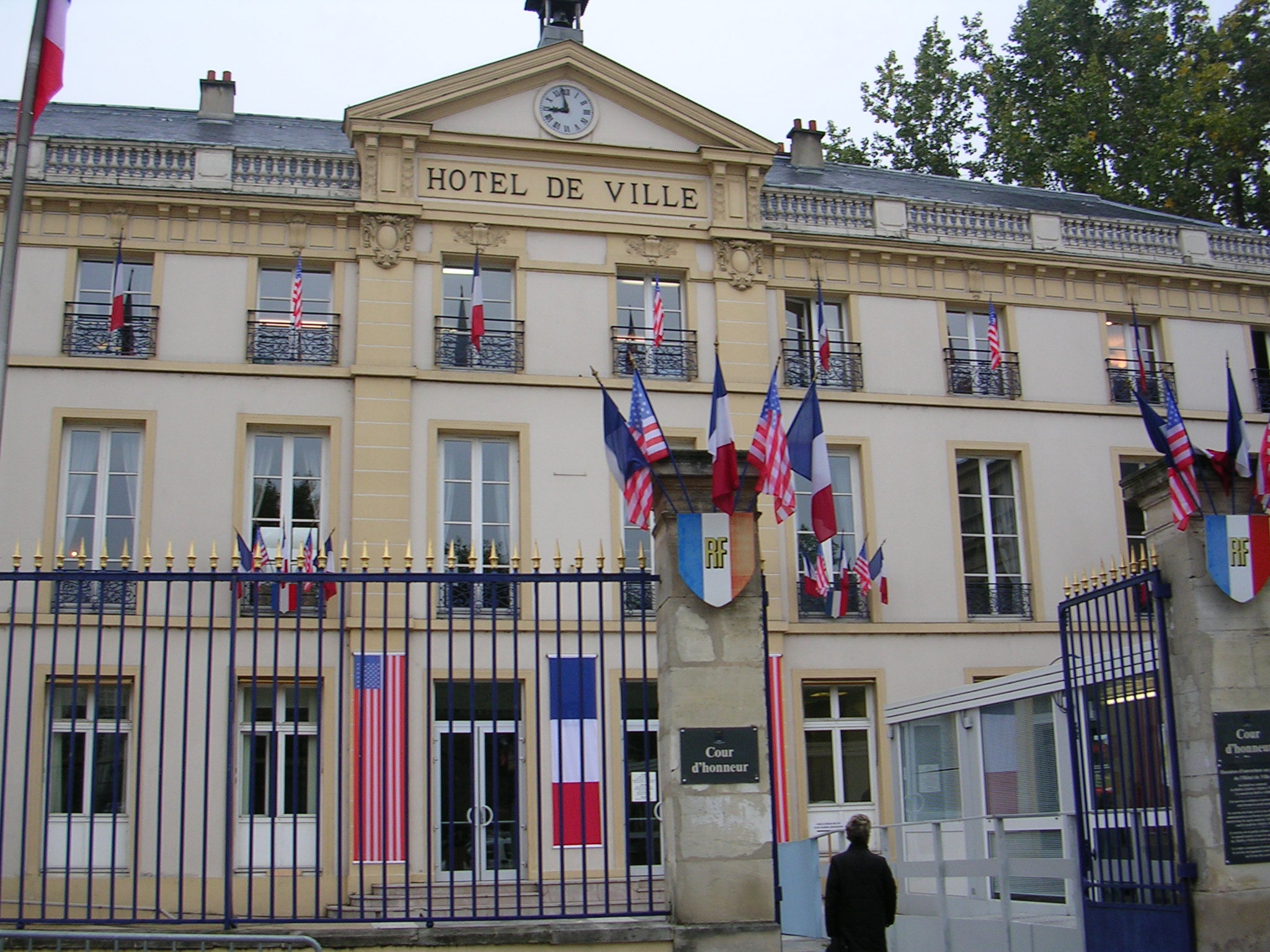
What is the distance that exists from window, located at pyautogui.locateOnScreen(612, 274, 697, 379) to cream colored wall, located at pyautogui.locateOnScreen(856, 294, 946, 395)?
284 centimetres

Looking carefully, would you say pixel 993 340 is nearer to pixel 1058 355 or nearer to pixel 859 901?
pixel 1058 355

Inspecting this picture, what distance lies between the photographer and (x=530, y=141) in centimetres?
2145

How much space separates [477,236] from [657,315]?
286 centimetres

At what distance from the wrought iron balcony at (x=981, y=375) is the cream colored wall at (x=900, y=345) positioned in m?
0.19

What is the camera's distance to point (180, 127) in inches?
931

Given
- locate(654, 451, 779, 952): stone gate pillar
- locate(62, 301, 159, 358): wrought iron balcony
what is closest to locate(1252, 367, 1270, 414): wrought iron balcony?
locate(62, 301, 159, 358): wrought iron balcony

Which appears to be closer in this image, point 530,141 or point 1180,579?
point 1180,579

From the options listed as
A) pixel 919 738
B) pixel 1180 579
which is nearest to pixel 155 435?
pixel 919 738

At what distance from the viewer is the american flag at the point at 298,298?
65.3 feet

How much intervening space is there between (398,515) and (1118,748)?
38.4 ft

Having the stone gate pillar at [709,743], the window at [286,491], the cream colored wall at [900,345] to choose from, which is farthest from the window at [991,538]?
the stone gate pillar at [709,743]

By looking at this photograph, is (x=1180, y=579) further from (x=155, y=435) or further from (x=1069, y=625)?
(x=155, y=435)

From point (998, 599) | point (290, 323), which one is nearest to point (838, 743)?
point (998, 599)

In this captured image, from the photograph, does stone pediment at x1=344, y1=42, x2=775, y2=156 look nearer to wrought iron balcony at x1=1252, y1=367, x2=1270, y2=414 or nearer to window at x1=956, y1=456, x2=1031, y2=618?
window at x1=956, y1=456, x2=1031, y2=618
